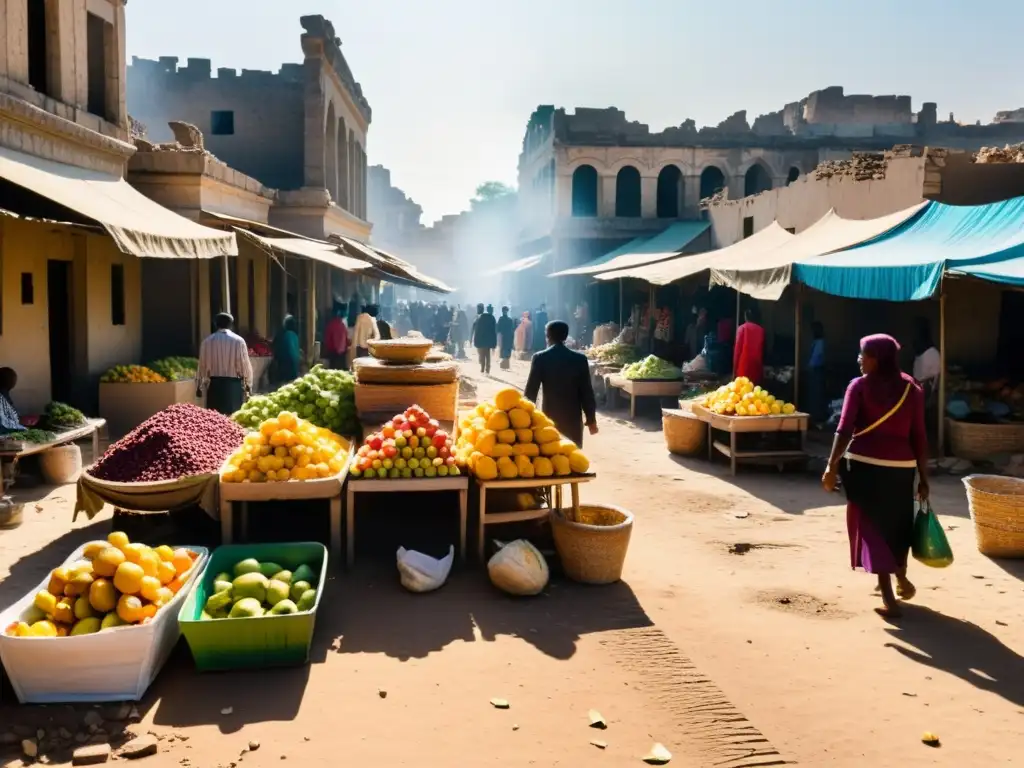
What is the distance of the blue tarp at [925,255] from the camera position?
343 inches

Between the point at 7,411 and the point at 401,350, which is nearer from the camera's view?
the point at 401,350

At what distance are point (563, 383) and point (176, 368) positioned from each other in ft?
21.6

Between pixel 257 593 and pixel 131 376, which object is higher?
pixel 131 376

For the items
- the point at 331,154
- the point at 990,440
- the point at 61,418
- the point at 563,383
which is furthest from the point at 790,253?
the point at 331,154

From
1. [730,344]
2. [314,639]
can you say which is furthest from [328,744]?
[730,344]

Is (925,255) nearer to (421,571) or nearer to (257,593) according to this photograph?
(421,571)

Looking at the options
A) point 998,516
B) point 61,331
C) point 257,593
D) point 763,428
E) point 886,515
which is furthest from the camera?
point 61,331

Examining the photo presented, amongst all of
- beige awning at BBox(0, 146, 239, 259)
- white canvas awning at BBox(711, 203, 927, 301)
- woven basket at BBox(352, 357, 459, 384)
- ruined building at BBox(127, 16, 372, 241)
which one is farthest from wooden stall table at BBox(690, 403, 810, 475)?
ruined building at BBox(127, 16, 372, 241)

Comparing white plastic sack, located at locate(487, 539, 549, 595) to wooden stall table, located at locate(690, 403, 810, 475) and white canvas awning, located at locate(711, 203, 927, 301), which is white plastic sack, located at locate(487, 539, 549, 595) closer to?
wooden stall table, located at locate(690, 403, 810, 475)

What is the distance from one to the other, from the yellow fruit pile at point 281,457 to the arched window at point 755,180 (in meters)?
25.4

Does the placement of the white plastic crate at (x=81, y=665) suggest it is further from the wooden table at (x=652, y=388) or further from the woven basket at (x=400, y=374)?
the wooden table at (x=652, y=388)

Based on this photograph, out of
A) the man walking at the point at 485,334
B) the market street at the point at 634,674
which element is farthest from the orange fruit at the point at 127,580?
the man walking at the point at 485,334

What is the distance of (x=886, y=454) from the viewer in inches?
206

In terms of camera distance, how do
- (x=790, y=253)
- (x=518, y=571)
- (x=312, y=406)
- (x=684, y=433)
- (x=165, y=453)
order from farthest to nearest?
1. (x=790, y=253)
2. (x=684, y=433)
3. (x=312, y=406)
4. (x=165, y=453)
5. (x=518, y=571)
